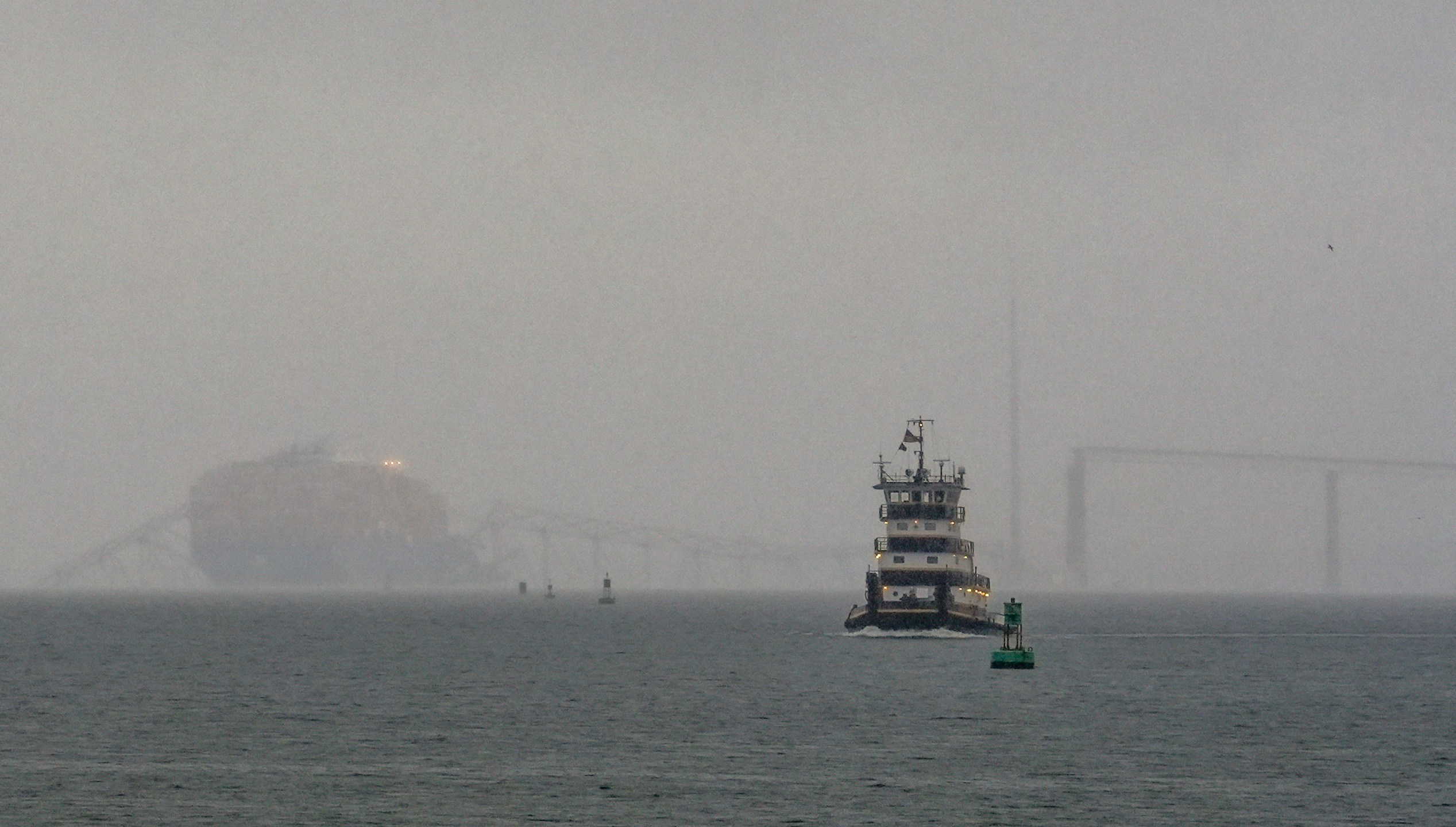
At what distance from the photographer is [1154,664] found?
136 metres

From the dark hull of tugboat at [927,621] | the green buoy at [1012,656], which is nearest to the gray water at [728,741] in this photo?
the dark hull of tugboat at [927,621]

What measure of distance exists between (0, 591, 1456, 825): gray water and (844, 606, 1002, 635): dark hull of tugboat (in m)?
2.34

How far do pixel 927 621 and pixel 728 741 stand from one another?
6599cm

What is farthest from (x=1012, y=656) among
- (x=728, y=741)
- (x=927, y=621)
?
(x=728, y=741)

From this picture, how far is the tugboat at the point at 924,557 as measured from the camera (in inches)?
5546

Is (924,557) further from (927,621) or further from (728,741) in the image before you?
(728,741)

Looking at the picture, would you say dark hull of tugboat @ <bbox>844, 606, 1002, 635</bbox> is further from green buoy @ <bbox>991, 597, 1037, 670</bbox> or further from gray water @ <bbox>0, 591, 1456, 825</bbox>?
green buoy @ <bbox>991, 597, 1037, 670</bbox>

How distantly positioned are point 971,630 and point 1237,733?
64.0 metres

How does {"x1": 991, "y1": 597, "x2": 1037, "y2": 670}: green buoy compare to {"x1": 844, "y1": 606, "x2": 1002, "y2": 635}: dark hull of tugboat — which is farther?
{"x1": 844, "y1": 606, "x2": 1002, "y2": 635}: dark hull of tugboat

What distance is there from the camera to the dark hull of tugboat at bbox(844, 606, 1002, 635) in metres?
141

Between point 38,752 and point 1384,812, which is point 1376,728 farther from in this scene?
point 38,752

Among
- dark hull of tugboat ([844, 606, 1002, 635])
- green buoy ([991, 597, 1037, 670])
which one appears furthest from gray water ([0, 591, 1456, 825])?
green buoy ([991, 597, 1037, 670])

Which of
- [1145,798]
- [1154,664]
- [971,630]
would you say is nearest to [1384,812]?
[1145,798]

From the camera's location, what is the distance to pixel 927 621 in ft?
464
